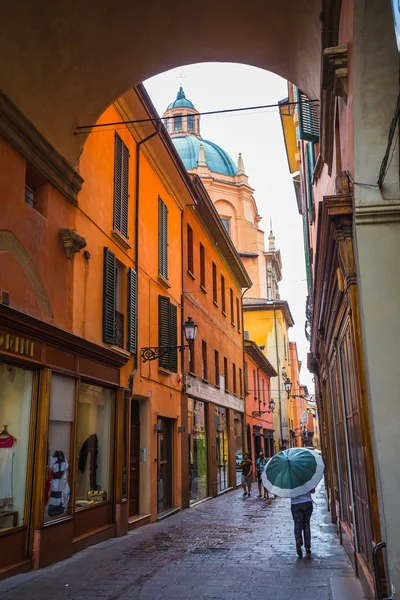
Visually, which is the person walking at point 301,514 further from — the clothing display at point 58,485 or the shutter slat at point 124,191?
the shutter slat at point 124,191

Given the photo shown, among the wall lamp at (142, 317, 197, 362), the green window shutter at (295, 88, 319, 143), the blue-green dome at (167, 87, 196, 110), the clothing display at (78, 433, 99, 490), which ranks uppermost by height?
the blue-green dome at (167, 87, 196, 110)

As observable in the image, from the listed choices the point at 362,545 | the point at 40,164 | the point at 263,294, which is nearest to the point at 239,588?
the point at 362,545

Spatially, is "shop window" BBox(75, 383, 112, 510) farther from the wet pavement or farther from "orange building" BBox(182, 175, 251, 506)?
"orange building" BBox(182, 175, 251, 506)

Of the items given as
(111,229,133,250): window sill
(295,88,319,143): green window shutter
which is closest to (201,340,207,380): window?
(111,229,133,250): window sill

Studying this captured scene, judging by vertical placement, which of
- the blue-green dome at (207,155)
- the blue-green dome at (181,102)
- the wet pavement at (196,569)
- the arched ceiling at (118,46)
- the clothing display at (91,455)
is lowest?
the wet pavement at (196,569)

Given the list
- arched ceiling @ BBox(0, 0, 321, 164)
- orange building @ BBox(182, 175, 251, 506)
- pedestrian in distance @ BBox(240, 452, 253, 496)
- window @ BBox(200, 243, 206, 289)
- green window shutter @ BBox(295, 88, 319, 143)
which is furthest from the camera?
pedestrian in distance @ BBox(240, 452, 253, 496)

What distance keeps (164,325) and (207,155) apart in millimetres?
43813

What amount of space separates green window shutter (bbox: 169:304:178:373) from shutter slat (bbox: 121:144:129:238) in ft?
12.4

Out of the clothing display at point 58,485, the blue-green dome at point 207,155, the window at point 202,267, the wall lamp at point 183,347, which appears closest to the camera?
Result: the clothing display at point 58,485

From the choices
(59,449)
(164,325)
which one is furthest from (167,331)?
(59,449)

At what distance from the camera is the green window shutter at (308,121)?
9.84m

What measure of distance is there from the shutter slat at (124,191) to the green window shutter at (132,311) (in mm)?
1017

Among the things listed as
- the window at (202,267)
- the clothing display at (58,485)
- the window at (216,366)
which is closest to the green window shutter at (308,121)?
the clothing display at (58,485)

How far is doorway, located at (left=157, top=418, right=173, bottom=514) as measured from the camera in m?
15.5
